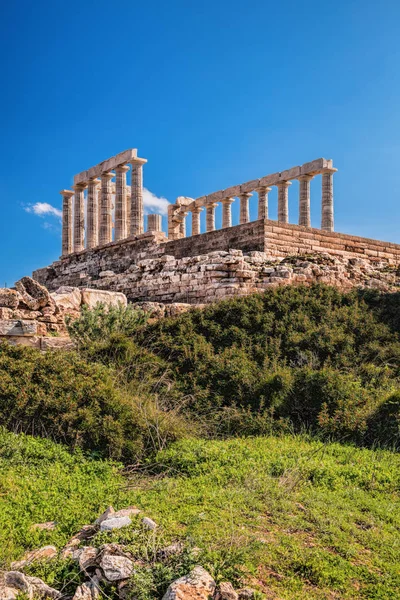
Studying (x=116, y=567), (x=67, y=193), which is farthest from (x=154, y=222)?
(x=116, y=567)

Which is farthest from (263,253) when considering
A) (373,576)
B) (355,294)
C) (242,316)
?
(373,576)

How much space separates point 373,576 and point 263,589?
91 centimetres

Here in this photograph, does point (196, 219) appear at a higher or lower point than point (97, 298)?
higher

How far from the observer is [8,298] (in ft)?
42.3

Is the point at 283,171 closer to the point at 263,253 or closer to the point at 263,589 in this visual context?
the point at 263,253

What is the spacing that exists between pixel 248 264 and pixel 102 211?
59.6 ft

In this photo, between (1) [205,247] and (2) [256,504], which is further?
(1) [205,247]

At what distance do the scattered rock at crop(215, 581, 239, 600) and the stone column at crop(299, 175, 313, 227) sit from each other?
2707cm

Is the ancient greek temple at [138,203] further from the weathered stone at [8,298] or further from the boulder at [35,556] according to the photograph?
the boulder at [35,556]

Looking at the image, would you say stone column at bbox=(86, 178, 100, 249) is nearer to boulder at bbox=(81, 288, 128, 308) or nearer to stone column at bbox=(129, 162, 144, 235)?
stone column at bbox=(129, 162, 144, 235)

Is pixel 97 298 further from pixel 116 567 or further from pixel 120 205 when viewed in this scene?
pixel 120 205

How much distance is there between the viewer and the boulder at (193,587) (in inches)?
149

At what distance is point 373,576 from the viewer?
4.38 m

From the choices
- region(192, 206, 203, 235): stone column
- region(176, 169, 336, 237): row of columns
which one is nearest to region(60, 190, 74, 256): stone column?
region(176, 169, 336, 237): row of columns
